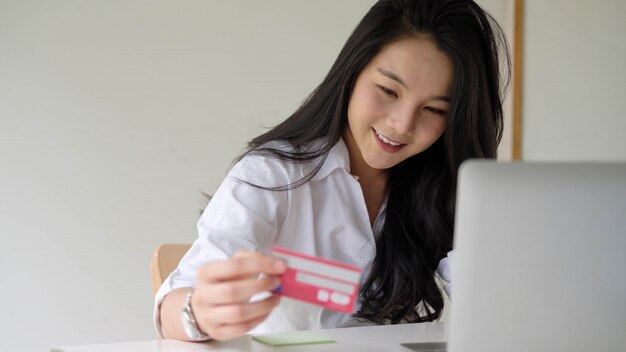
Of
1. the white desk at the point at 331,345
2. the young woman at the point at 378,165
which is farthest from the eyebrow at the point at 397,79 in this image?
the white desk at the point at 331,345

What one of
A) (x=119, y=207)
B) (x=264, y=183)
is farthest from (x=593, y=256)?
(x=119, y=207)

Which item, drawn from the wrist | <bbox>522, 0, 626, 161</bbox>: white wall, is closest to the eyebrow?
the wrist

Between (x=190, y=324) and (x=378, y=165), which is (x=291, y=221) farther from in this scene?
(x=190, y=324)

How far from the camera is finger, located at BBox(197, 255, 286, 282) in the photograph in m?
0.88

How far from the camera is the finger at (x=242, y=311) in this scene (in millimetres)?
953

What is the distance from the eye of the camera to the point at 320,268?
0.87 meters

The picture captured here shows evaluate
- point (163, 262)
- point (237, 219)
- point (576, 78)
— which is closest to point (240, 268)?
point (237, 219)

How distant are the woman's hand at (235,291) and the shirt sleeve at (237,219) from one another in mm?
259

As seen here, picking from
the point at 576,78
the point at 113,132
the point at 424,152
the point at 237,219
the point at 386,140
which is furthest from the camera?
the point at 576,78

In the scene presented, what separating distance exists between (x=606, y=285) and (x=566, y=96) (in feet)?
9.12

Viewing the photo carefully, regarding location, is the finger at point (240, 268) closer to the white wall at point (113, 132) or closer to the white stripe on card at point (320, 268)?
the white stripe on card at point (320, 268)

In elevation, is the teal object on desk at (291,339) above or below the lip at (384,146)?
below

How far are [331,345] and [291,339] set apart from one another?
2.3 inches

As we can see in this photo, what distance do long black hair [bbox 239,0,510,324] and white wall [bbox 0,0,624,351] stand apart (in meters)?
1.46
